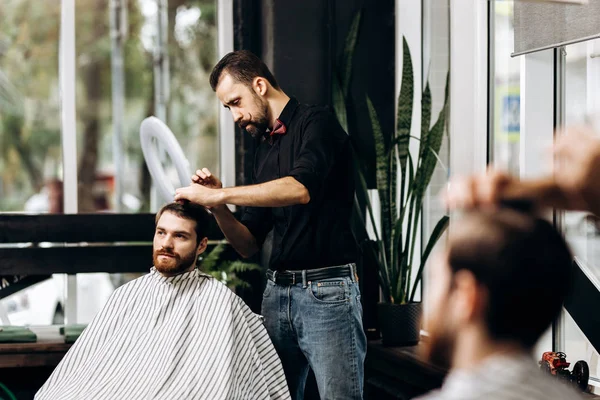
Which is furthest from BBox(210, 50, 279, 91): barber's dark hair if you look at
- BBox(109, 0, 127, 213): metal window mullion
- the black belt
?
BBox(109, 0, 127, 213): metal window mullion

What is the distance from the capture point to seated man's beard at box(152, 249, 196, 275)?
3.01 m

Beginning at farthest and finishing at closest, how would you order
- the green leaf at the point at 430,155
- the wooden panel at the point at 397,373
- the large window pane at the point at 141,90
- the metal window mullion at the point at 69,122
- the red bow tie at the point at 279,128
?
1. the large window pane at the point at 141,90
2. the metal window mullion at the point at 69,122
3. the green leaf at the point at 430,155
4. the wooden panel at the point at 397,373
5. the red bow tie at the point at 279,128

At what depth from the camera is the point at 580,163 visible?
107 centimetres

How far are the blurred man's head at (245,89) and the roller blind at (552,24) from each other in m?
0.99

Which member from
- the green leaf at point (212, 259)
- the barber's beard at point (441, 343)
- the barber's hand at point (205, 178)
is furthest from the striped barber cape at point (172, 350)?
the barber's beard at point (441, 343)

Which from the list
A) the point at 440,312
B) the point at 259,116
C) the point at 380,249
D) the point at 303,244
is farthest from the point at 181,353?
the point at 440,312

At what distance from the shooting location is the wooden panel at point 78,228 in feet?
13.8

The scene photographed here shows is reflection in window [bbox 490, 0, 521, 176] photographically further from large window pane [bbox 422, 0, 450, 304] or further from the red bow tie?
the red bow tie

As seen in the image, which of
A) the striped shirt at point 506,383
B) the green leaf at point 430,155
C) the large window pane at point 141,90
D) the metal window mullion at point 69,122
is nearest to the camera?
the striped shirt at point 506,383

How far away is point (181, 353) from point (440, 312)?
Answer: 193cm

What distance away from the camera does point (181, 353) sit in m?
2.89

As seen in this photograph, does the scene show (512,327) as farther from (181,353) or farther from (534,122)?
(534,122)

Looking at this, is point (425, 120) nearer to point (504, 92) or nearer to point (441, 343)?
point (504, 92)

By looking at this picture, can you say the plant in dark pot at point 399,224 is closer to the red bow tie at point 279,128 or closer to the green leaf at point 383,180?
the green leaf at point 383,180
